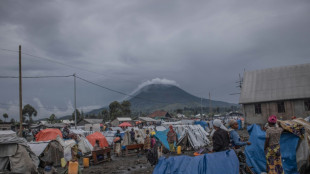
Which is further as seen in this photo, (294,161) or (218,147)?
(294,161)

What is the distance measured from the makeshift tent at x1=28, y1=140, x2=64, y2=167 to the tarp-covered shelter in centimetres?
310

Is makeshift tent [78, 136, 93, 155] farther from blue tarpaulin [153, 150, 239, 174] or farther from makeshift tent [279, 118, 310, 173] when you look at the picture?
makeshift tent [279, 118, 310, 173]

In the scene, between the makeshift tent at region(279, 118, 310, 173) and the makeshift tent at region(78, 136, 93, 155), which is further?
the makeshift tent at region(78, 136, 93, 155)

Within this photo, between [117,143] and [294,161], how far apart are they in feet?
38.9

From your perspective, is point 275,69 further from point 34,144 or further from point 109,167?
point 34,144

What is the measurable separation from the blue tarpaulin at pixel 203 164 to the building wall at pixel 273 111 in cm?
2591

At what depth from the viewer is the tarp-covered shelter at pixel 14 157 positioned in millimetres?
10320

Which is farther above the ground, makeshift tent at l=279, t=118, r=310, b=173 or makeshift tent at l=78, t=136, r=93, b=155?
makeshift tent at l=279, t=118, r=310, b=173

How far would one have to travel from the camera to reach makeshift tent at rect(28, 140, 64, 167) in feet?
45.2

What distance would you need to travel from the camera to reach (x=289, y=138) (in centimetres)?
780

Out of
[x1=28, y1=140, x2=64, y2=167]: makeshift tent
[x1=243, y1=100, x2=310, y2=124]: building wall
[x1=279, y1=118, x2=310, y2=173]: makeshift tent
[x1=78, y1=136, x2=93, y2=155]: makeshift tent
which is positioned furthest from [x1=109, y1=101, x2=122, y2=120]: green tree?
[x1=279, y1=118, x2=310, y2=173]: makeshift tent

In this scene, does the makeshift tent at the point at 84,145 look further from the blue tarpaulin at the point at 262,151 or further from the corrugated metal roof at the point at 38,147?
the blue tarpaulin at the point at 262,151

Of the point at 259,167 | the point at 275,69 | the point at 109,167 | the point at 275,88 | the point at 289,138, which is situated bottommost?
the point at 109,167

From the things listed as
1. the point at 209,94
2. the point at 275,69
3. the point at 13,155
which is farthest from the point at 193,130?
the point at 209,94
